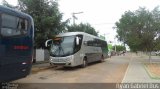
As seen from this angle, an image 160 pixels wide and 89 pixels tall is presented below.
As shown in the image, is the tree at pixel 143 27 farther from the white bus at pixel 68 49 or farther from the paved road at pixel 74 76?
the paved road at pixel 74 76

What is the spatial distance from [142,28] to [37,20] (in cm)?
1288

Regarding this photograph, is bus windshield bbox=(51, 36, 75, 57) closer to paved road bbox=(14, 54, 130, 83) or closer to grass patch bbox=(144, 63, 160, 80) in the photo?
paved road bbox=(14, 54, 130, 83)

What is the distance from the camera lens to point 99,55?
3291cm

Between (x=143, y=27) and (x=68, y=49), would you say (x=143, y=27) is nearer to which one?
(x=143, y=27)

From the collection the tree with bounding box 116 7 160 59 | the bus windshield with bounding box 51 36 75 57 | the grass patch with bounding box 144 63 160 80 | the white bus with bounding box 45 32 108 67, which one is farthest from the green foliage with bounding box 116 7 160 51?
the bus windshield with bounding box 51 36 75 57

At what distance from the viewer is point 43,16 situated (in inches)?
914

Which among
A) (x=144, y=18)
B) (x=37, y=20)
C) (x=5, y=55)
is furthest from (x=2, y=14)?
(x=144, y=18)

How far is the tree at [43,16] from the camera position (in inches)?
912

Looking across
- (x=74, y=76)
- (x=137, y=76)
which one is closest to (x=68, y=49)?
(x=74, y=76)

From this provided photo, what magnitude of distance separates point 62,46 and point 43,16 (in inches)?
110

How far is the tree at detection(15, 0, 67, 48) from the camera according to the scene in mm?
23156

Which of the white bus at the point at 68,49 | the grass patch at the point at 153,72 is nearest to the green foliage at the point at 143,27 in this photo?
the grass patch at the point at 153,72

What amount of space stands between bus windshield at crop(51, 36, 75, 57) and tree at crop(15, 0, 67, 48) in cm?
108

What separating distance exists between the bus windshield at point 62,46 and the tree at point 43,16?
108 centimetres
